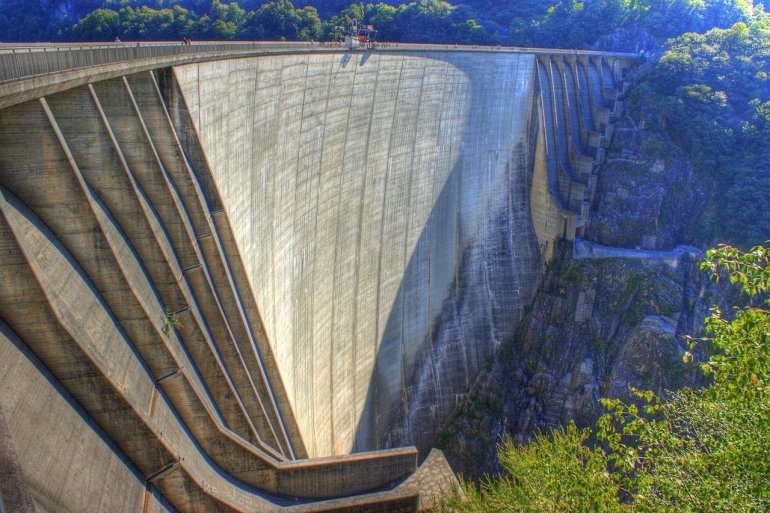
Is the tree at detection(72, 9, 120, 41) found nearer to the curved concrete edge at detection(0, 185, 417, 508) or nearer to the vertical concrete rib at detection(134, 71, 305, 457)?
the vertical concrete rib at detection(134, 71, 305, 457)

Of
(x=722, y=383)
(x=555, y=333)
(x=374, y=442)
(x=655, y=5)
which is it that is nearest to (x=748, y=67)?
(x=655, y=5)

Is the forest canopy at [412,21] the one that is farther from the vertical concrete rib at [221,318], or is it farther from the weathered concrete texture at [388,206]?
the vertical concrete rib at [221,318]

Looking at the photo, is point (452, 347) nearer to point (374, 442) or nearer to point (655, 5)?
point (374, 442)

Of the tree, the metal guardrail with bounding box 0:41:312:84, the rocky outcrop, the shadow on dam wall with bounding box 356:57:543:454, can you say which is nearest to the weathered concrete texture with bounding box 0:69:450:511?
the metal guardrail with bounding box 0:41:312:84

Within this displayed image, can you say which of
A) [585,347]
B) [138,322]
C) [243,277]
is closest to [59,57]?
[138,322]

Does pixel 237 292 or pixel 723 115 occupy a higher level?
pixel 237 292

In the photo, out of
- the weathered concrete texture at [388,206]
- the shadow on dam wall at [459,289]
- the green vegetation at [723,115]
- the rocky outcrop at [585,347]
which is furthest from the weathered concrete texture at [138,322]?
the green vegetation at [723,115]

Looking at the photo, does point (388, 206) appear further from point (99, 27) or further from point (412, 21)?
point (99, 27)
